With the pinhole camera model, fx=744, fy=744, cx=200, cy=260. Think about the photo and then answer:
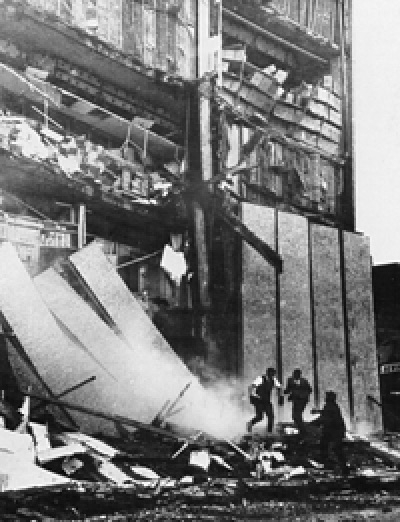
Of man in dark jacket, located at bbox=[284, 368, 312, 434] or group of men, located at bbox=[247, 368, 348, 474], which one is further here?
man in dark jacket, located at bbox=[284, 368, 312, 434]

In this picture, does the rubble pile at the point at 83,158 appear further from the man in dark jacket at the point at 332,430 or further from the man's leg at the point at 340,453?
the man's leg at the point at 340,453

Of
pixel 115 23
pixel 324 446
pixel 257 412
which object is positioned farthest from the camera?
pixel 115 23

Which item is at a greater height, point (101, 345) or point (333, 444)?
point (101, 345)

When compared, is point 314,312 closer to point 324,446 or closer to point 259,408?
A: point 259,408

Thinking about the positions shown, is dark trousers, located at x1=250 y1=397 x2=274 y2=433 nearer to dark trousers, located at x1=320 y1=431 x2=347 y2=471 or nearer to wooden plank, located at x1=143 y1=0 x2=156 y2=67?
dark trousers, located at x1=320 y1=431 x2=347 y2=471

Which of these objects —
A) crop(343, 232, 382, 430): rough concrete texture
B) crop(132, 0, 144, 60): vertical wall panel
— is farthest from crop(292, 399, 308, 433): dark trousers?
crop(132, 0, 144, 60): vertical wall panel

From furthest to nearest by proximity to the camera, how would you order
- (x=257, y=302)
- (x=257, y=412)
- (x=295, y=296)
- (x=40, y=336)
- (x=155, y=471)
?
(x=295, y=296) → (x=257, y=302) → (x=257, y=412) → (x=40, y=336) → (x=155, y=471)

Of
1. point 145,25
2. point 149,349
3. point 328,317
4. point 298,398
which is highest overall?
point 145,25

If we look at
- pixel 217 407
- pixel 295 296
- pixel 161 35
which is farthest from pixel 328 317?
pixel 161 35

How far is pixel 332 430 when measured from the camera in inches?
531

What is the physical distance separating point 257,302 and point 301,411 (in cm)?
332

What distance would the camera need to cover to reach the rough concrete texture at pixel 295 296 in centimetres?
1873

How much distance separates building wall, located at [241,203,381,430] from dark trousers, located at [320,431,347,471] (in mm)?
4133

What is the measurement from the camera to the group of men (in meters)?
13.3
